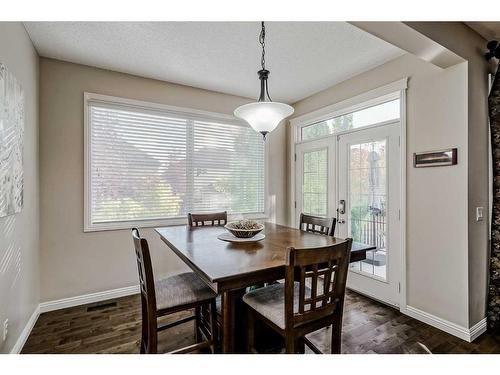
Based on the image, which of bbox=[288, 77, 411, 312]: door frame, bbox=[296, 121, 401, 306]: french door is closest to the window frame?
bbox=[288, 77, 411, 312]: door frame

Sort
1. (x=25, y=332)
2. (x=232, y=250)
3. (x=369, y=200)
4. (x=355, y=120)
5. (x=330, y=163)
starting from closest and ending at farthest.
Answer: (x=232, y=250)
(x=25, y=332)
(x=369, y=200)
(x=355, y=120)
(x=330, y=163)

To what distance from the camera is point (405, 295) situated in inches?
101

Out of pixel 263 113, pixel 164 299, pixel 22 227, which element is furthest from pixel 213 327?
pixel 22 227

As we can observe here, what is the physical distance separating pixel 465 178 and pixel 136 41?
3.03m

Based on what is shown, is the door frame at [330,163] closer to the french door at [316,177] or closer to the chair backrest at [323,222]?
the french door at [316,177]

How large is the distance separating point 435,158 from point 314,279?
1.76 metres

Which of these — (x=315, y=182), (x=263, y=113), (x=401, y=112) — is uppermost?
(x=401, y=112)

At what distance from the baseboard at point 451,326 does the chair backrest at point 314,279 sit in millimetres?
1375

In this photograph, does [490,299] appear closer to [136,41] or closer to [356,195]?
[356,195]

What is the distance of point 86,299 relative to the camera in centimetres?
280

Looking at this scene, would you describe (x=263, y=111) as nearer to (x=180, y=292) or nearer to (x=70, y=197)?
(x=180, y=292)

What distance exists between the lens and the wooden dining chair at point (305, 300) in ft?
4.43
